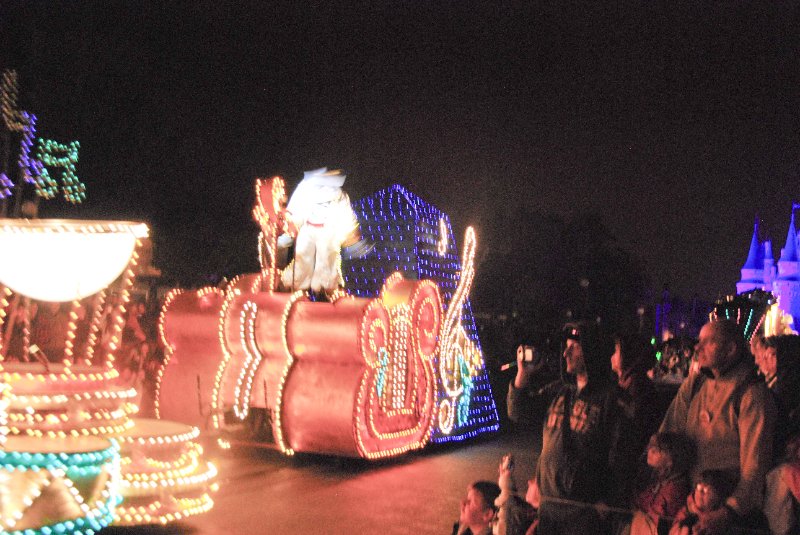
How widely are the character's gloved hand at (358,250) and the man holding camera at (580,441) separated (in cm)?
747

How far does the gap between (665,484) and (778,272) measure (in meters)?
61.6

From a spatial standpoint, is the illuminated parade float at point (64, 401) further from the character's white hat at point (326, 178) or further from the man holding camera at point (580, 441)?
the character's white hat at point (326, 178)

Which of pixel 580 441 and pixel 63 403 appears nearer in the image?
pixel 580 441

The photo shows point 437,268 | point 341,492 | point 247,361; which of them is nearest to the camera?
point 341,492

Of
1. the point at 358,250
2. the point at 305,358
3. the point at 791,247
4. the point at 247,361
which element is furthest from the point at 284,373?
the point at 791,247

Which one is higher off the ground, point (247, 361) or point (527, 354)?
point (527, 354)

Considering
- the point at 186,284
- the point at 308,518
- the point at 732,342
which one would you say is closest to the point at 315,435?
the point at 308,518

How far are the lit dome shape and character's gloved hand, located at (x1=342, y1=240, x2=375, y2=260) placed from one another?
6329 mm

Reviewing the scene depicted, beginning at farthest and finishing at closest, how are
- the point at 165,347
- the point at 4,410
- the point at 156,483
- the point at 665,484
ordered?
the point at 165,347
the point at 156,483
the point at 4,410
the point at 665,484

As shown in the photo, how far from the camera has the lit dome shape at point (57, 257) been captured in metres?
6.18

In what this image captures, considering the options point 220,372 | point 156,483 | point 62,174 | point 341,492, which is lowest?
point 341,492

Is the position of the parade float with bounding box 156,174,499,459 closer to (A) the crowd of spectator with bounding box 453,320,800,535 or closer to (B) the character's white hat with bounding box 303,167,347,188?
(B) the character's white hat with bounding box 303,167,347,188

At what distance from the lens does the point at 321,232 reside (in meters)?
12.0

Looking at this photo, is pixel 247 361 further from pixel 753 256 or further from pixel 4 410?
pixel 753 256
